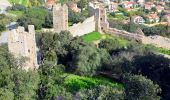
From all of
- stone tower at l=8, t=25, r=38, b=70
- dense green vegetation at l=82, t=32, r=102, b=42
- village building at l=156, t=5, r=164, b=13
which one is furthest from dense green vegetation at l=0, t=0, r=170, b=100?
village building at l=156, t=5, r=164, b=13

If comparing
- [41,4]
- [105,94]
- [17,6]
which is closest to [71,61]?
[105,94]

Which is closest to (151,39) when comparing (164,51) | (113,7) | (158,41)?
(158,41)

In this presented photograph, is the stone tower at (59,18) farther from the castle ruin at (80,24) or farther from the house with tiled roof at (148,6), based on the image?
the house with tiled roof at (148,6)

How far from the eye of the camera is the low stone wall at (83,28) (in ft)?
87.8

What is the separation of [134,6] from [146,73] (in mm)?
48730

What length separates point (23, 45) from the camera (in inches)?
773

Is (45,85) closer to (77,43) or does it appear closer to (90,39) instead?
(77,43)

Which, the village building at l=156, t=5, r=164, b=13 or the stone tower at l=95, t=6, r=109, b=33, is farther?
the village building at l=156, t=5, r=164, b=13

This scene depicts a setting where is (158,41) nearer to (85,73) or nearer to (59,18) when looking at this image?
(59,18)

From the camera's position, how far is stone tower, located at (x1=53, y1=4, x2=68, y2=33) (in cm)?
2580

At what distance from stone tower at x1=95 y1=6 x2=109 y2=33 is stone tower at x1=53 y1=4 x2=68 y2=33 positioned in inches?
111

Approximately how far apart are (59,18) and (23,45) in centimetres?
700

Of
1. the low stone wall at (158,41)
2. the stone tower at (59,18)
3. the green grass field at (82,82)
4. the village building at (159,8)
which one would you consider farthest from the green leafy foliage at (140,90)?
the village building at (159,8)

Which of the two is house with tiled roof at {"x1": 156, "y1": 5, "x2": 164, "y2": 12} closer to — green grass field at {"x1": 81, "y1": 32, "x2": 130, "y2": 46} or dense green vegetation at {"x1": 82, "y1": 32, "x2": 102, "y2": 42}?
green grass field at {"x1": 81, "y1": 32, "x2": 130, "y2": 46}
